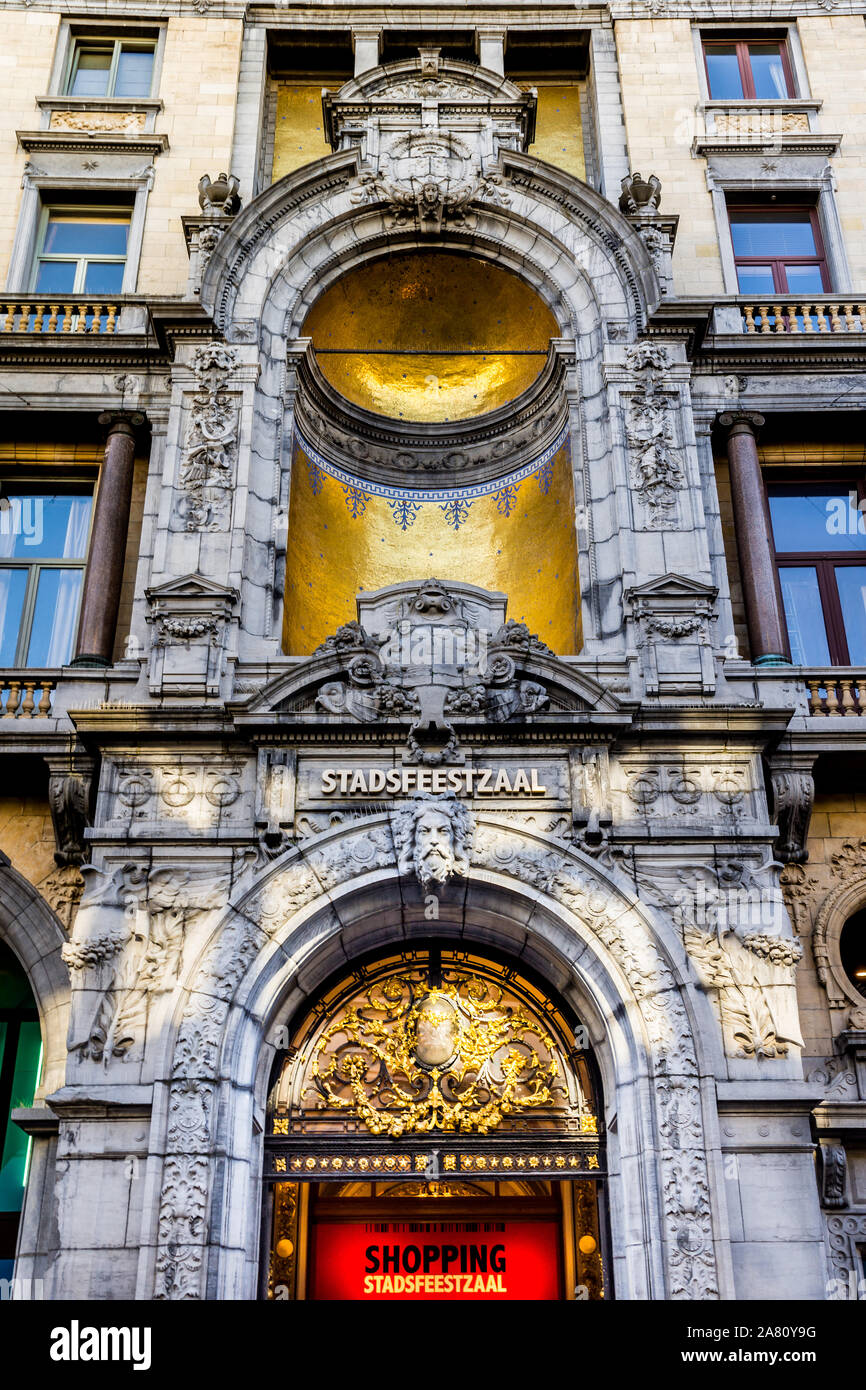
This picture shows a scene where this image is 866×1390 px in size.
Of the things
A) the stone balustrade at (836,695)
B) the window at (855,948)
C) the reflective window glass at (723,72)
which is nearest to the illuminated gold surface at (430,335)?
the reflective window glass at (723,72)

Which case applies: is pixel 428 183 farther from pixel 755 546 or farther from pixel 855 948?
pixel 855 948

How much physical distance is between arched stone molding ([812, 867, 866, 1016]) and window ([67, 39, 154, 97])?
16.9 meters

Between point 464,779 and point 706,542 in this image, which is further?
point 706,542

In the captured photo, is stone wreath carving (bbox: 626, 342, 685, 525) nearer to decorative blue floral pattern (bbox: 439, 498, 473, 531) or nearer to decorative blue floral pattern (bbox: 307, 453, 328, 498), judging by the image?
decorative blue floral pattern (bbox: 439, 498, 473, 531)

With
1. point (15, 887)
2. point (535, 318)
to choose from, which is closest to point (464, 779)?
point (15, 887)

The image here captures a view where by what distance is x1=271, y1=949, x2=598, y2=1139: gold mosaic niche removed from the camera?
14.2 meters

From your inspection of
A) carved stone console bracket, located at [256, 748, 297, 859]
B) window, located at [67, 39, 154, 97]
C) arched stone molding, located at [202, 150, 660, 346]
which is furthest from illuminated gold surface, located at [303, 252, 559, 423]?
carved stone console bracket, located at [256, 748, 297, 859]

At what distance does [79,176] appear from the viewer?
20.4m

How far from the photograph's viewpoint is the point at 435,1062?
572 inches

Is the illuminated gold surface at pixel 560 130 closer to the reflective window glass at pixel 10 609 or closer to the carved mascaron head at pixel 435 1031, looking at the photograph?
the reflective window glass at pixel 10 609

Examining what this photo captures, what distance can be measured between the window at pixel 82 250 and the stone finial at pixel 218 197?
2023mm

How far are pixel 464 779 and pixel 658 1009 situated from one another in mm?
3260

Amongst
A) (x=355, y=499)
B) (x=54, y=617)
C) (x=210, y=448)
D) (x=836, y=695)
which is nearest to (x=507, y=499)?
(x=355, y=499)
